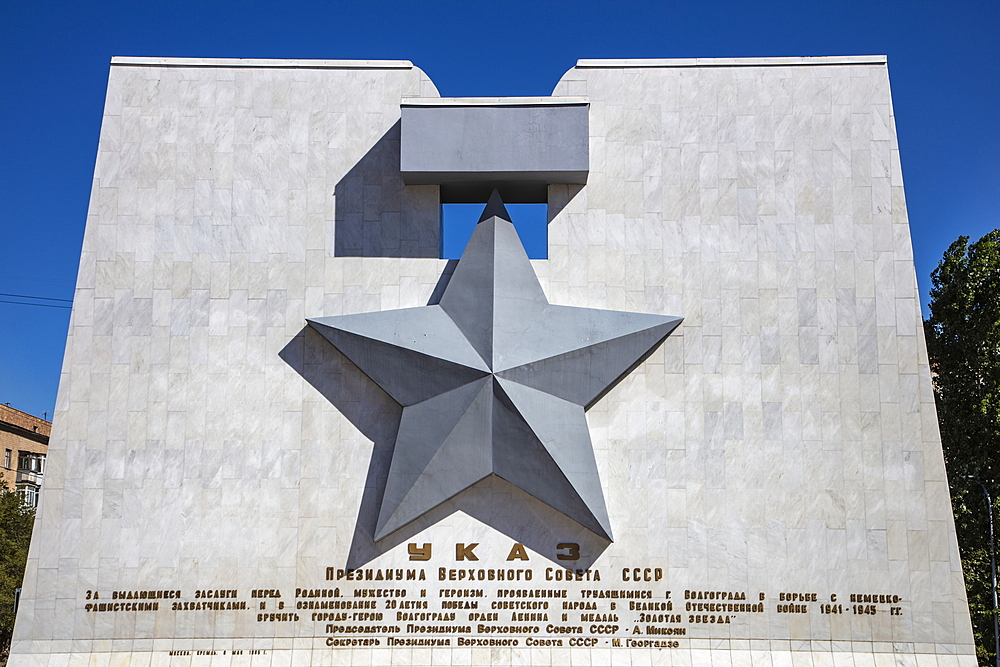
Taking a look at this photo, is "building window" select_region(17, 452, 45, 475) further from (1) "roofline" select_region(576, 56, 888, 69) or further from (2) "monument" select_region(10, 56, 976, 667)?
(1) "roofline" select_region(576, 56, 888, 69)

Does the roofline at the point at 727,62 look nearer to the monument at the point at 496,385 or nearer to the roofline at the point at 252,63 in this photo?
the monument at the point at 496,385

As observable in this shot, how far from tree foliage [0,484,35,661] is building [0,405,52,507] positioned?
38.0ft

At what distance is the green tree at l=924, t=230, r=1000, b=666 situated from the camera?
19.9m

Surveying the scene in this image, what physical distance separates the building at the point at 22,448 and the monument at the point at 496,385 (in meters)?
29.6

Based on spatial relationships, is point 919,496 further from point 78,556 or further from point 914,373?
point 78,556

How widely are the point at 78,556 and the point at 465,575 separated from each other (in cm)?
682

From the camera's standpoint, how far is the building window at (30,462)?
138 ft

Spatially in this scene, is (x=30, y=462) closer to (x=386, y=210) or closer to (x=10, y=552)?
(x=10, y=552)

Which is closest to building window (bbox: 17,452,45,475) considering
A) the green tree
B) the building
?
the building

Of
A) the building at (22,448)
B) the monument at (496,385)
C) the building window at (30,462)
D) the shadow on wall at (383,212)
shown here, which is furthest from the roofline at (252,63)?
the building window at (30,462)

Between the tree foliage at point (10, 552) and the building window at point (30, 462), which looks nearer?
the tree foliage at point (10, 552)

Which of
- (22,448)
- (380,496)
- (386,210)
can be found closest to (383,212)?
(386,210)

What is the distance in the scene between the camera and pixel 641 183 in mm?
15508

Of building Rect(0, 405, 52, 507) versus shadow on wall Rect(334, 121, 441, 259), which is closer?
shadow on wall Rect(334, 121, 441, 259)
